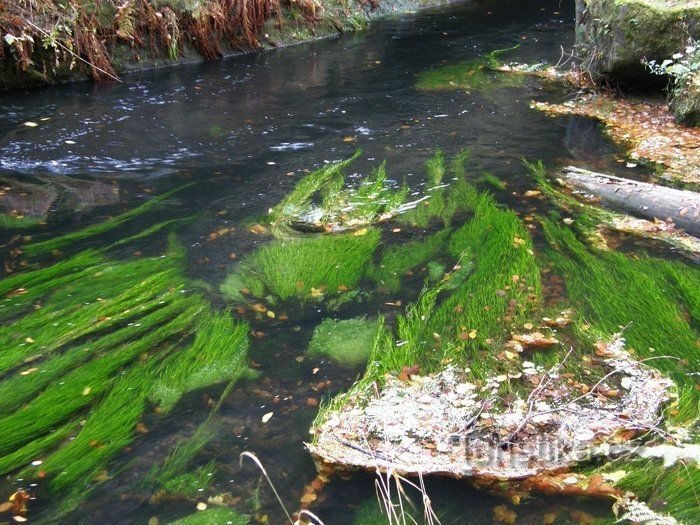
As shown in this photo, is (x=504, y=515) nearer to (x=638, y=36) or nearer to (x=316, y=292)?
(x=316, y=292)

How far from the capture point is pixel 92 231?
5.42 m

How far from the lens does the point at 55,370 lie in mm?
3721

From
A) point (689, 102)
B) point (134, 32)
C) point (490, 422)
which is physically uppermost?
point (134, 32)

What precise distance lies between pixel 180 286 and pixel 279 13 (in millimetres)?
8196

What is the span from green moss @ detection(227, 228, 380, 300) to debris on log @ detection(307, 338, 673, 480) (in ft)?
4.05

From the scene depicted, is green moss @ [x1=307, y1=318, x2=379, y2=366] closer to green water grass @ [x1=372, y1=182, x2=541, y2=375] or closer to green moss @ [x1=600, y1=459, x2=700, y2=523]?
green water grass @ [x1=372, y1=182, x2=541, y2=375]

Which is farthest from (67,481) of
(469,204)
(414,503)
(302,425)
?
(469,204)

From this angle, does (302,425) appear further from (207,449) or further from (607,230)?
(607,230)

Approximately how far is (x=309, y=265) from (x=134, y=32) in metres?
6.48

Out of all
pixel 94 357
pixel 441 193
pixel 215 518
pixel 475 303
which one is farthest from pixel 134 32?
pixel 215 518

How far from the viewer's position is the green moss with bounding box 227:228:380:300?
4.71m

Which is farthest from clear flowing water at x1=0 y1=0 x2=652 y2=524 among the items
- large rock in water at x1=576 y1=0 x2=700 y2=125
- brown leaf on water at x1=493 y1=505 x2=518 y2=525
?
large rock in water at x1=576 y1=0 x2=700 y2=125

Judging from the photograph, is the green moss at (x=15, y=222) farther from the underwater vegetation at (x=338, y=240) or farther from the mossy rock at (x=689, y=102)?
the mossy rock at (x=689, y=102)

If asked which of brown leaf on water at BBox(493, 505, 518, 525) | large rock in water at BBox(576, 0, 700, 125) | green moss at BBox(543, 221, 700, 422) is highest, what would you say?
large rock in water at BBox(576, 0, 700, 125)
